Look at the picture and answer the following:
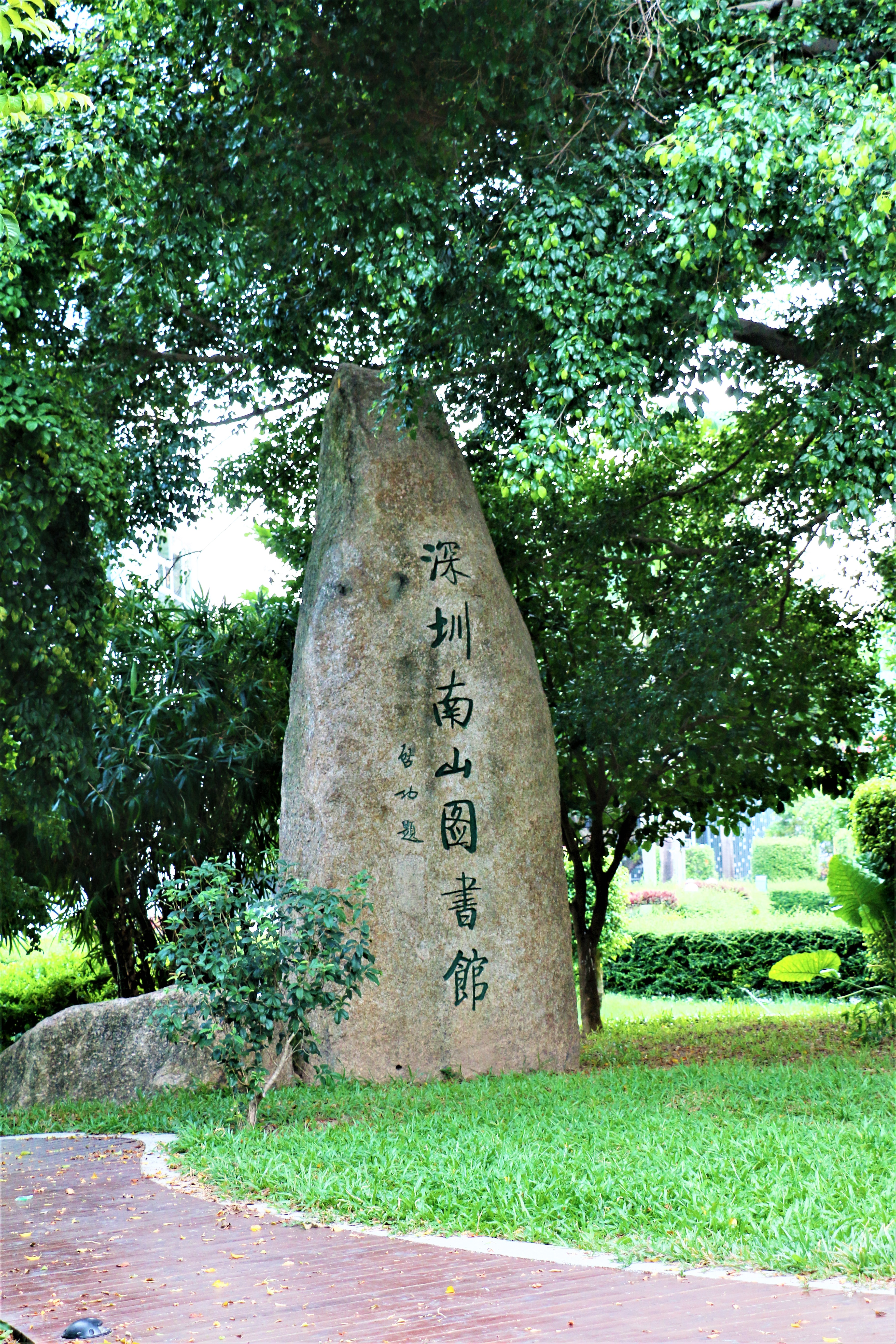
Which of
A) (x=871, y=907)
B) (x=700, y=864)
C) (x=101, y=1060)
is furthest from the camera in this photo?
(x=700, y=864)

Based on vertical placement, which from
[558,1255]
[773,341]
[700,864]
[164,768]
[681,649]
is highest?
[773,341]

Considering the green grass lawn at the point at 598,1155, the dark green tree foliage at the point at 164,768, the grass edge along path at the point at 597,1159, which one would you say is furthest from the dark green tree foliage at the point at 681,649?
the grass edge along path at the point at 597,1159

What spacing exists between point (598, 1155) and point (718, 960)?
14037mm

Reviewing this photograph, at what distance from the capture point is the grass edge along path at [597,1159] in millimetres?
4465

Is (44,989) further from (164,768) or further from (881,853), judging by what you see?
(881,853)

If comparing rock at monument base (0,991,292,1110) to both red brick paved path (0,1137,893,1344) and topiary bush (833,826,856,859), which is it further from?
topiary bush (833,826,856,859)

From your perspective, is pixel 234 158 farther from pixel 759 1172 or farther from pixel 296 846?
pixel 759 1172

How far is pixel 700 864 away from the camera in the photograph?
34188 mm

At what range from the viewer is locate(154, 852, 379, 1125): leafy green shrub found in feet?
24.2

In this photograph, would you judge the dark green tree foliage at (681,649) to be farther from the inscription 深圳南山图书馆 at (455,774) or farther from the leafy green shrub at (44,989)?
the leafy green shrub at (44,989)

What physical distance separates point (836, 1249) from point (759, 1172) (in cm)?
99

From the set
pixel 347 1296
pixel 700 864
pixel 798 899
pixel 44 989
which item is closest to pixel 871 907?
pixel 347 1296

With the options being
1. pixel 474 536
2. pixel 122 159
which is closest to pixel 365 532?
pixel 474 536

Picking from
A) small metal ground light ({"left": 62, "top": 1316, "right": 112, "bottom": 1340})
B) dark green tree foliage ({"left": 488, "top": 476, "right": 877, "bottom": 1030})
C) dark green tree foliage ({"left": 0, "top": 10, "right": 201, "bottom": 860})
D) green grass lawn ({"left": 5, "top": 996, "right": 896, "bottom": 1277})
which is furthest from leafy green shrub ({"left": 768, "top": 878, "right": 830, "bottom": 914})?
small metal ground light ({"left": 62, "top": 1316, "right": 112, "bottom": 1340})
